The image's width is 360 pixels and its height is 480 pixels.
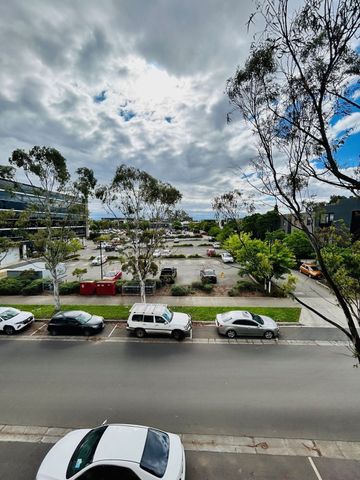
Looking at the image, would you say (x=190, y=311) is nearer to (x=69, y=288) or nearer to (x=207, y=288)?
(x=207, y=288)

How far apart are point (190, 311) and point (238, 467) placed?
1022cm

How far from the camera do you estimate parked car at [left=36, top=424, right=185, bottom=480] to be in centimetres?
451

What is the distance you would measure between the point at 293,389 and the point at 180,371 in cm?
417

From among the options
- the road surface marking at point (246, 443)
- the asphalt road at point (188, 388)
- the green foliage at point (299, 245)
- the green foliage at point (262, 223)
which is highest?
the green foliage at point (262, 223)

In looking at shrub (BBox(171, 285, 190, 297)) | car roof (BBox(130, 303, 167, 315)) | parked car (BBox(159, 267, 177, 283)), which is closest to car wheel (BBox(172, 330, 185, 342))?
car roof (BBox(130, 303, 167, 315))

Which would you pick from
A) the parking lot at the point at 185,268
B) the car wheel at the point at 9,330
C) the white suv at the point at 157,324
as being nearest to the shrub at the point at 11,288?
the parking lot at the point at 185,268

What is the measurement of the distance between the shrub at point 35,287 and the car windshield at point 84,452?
18165 mm

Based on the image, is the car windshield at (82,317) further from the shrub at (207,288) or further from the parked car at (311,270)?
the parked car at (311,270)

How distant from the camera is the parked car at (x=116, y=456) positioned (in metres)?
4.51

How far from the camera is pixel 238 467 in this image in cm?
565

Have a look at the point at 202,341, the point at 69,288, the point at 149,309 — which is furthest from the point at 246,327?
the point at 69,288

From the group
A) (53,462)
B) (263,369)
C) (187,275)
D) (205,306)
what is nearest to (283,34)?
(53,462)

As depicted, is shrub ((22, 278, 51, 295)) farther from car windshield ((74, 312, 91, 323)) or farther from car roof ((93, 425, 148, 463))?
car roof ((93, 425, 148, 463))

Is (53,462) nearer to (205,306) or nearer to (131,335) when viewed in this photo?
(131,335)
